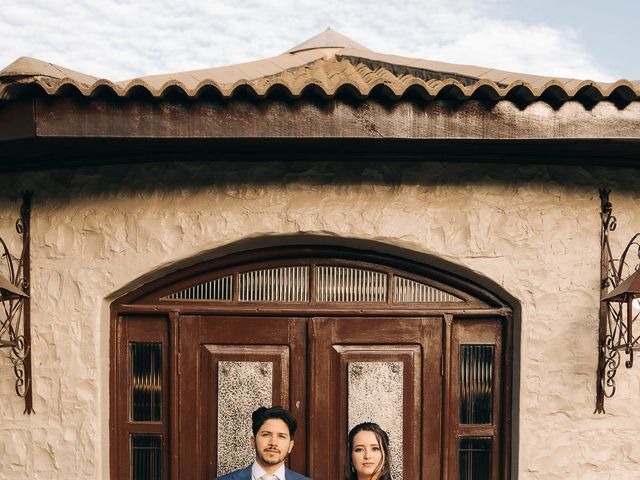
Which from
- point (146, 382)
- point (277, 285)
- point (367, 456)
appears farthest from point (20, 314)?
point (367, 456)

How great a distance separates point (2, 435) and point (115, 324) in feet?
2.89

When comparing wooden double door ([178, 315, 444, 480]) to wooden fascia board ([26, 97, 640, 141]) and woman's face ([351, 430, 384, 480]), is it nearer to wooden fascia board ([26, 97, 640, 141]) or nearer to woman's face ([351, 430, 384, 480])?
woman's face ([351, 430, 384, 480])

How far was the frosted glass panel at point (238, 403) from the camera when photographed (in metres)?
3.25

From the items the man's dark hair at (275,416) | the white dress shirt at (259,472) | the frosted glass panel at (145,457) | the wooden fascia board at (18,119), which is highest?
the wooden fascia board at (18,119)

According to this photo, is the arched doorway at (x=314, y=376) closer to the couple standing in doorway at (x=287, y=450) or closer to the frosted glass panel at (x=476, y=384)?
the frosted glass panel at (x=476, y=384)

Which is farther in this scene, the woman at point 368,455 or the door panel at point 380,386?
the door panel at point 380,386

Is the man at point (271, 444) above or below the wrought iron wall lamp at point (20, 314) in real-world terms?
below

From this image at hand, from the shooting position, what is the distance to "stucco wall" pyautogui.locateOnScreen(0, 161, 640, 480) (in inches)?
122

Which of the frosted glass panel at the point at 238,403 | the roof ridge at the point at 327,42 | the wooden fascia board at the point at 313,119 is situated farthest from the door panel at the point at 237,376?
the roof ridge at the point at 327,42

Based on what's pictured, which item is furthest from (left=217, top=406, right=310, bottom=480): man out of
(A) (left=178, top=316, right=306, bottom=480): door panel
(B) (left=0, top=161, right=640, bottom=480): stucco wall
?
(B) (left=0, top=161, right=640, bottom=480): stucco wall

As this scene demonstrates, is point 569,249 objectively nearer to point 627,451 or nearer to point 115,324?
point 627,451

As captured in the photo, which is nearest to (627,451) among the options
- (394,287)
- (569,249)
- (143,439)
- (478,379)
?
(478,379)

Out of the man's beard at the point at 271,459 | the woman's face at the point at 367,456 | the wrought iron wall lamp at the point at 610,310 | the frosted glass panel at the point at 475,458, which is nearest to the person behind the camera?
the woman's face at the point at 367,456

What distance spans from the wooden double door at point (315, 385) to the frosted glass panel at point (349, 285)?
127 millimetres
